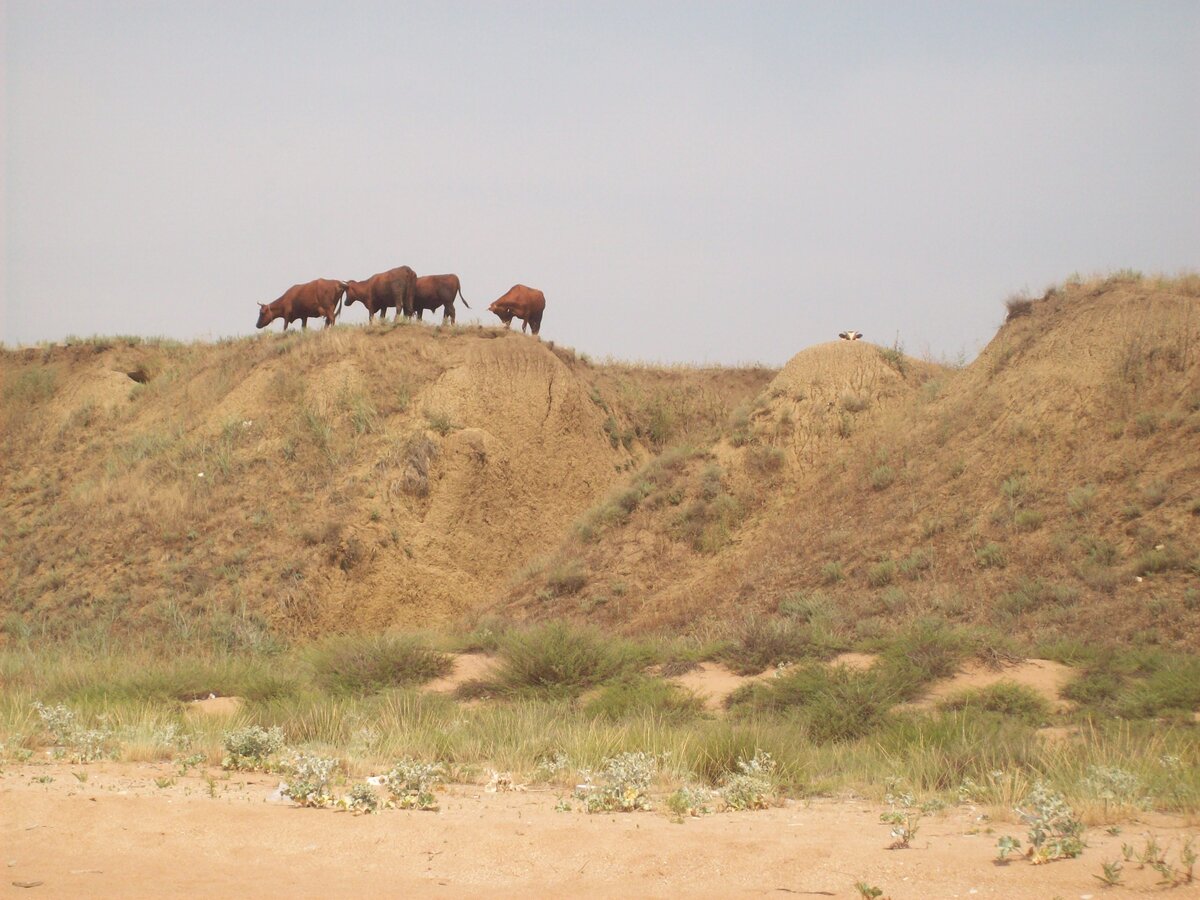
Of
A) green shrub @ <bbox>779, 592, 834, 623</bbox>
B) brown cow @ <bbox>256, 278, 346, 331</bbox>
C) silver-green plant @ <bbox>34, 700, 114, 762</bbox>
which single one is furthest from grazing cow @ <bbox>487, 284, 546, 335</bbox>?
silver-green plant @ <bbox>34, 700, 114, 762</bbox>

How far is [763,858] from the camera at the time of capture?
660cm

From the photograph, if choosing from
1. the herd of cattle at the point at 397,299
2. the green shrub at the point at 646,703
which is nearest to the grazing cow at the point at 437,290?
the herd of cattle at the point at 397,299

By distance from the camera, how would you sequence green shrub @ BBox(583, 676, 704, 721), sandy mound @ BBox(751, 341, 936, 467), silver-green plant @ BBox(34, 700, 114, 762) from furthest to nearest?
sandy mound @ BBox(751, 341, 936, 467) → green shrub @ BBox(583, 676, 704, 721) → silver-green plant @ BBox(34, 700, 114, 762)

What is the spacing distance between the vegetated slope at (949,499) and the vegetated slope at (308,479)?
121 inches

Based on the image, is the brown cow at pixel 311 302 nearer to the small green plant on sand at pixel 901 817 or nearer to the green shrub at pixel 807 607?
the green shrub at pixel 807 607

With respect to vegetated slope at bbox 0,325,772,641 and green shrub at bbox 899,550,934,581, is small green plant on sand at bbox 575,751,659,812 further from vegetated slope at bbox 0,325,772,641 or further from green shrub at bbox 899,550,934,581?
vegetated slope at bbox 0,325,772,641

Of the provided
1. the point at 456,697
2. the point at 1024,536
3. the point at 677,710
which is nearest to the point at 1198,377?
the point at 1024,536

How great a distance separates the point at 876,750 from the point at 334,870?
5.55 meters

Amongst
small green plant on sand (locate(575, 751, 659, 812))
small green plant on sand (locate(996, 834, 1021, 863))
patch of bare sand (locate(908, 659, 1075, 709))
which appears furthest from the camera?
patch of bare sand (locate(908, 659, 1075, 709))

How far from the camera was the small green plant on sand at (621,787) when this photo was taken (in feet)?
26.1

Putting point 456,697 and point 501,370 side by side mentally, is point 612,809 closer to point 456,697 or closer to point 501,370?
point 456,697

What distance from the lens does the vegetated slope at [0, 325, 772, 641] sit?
22812mm

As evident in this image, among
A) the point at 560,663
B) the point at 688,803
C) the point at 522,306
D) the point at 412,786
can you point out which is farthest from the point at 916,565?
the point at 522,306

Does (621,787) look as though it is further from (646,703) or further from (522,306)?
(522,306)
